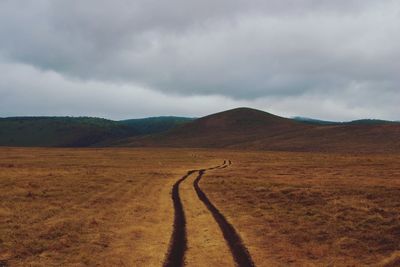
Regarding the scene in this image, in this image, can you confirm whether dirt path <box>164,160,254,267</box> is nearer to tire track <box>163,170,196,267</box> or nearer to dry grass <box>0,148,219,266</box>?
tire track <box>163,170,196,267</box>

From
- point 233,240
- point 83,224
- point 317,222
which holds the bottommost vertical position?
point 83,224

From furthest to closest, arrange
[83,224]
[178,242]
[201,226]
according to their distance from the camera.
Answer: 1. [83,224]
2. [201,226]
3. [178,242]

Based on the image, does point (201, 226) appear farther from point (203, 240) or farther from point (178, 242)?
point (178, 242)

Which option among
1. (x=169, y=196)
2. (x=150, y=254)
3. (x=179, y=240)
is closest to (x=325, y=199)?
(x=169, y=196)

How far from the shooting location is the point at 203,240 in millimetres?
21531

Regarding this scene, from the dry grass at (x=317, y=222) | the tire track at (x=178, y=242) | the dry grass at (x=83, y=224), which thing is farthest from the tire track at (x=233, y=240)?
the dry grass at (x=83, y=224)

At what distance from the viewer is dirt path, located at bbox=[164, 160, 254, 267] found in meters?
18.2

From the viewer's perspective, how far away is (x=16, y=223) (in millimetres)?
25750

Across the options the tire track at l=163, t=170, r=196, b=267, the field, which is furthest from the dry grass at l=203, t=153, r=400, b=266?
the tire track at l=163, t=170, r=196, b=267

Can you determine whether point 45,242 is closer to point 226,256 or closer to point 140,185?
point 226,256

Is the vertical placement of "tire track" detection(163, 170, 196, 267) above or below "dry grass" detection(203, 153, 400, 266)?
below

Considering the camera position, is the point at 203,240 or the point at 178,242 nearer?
the point at 178,242

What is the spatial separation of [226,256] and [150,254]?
3.30 metres

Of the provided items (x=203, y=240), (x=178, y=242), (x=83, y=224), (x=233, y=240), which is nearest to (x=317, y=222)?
(x=233, y=240)
